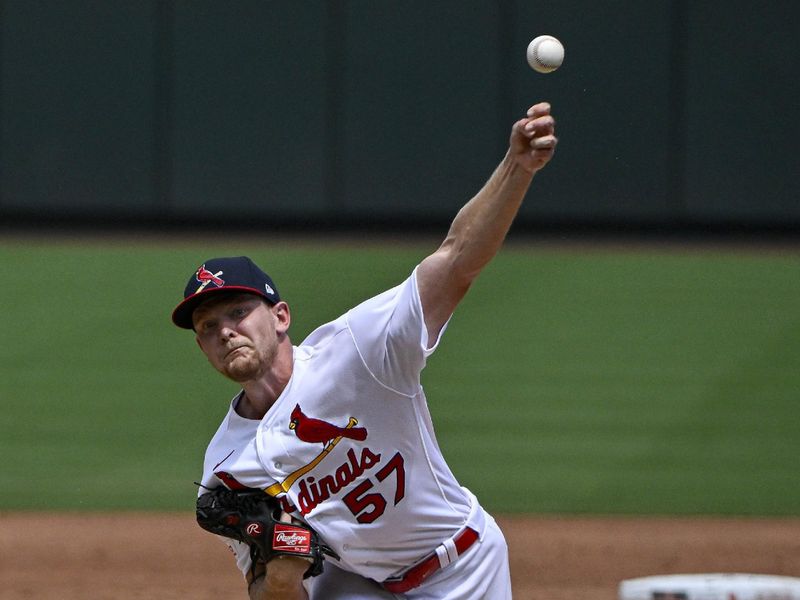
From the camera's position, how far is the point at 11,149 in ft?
47.9

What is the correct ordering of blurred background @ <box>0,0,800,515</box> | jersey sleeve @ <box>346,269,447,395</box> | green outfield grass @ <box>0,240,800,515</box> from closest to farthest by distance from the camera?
jersey sleeve @ <box>346,269,447,395</box> → green outfield grass @ <box>0,240,800,515</box> → blurred background @ <box>0,0,800,515</box>

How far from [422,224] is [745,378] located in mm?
5068

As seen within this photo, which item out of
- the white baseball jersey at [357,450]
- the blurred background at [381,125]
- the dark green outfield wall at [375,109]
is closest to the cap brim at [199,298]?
the white baseball jersey at [357,450]

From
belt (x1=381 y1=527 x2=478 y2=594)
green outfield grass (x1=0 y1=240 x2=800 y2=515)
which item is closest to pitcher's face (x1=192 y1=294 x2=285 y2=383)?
belt (x1=381 y1=527 x2=478 y2=594)

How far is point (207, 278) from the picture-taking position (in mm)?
3582

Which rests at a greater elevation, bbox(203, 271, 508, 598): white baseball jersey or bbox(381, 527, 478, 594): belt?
bbox(203, 271, 508, 598): white baseball jersey

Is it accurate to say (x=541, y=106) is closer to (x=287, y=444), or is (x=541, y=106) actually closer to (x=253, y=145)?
(x=287, y=444)

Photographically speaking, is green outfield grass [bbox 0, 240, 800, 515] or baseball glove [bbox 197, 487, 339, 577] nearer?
baseball glove [bbox 197, 487, 339, 577]

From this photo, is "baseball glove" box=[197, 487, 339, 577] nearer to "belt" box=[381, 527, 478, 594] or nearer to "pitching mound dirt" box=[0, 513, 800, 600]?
"belt" box=[381, 527, 478, 594]

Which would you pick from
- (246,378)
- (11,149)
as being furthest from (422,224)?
(246,378)

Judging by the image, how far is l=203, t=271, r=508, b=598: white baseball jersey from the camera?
3434 millimetres

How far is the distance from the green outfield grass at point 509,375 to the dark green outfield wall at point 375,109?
84cm

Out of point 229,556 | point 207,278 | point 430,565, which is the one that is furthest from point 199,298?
point 229,556

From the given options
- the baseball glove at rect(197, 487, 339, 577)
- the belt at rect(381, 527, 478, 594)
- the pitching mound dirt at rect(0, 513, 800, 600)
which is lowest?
the pitching mound dirt at rect(0, 513, 800, 600)
